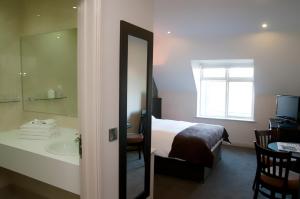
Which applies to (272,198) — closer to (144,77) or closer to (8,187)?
(144,77)

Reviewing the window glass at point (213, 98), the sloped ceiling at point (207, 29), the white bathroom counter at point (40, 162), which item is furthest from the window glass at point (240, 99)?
the white bathroom counter at point (40, 162)

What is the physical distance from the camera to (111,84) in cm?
159

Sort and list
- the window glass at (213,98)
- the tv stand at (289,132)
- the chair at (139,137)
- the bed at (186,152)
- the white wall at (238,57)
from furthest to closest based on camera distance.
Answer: the window glass at (213,98) < the white wall at (238,57) < the tv stand at (289,132) < the bed at (186,152) < the chair at (139,137)

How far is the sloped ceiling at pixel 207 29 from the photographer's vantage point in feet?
9.32

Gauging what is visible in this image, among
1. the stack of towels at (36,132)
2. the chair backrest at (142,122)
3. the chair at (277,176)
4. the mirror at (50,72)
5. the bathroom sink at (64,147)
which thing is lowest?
the chair at (277,176)

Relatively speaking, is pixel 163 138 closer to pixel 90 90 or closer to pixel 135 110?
pixel 135 110

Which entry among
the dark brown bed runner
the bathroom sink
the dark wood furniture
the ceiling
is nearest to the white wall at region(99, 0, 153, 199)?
the bathroom sink

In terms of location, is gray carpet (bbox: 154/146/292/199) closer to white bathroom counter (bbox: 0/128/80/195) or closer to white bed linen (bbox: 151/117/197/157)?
white bed linen (bbox: 151/117/197/157)

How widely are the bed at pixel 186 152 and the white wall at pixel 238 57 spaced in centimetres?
190

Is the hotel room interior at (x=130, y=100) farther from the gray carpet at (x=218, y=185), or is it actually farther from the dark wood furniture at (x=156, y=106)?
the dark wood furniture at (x=156, y=106)

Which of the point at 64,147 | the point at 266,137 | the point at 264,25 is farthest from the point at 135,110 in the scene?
the point at 264,25

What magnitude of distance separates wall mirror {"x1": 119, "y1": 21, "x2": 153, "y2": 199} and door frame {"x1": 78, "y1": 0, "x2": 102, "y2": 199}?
0.79 ft

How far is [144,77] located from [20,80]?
1.85 m

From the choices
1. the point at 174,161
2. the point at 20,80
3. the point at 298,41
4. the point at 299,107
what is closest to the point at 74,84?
the point at 20,80
